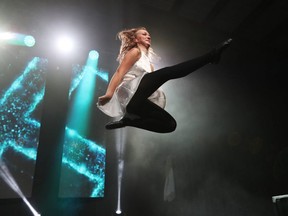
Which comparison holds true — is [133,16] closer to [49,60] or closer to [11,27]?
[49,60]

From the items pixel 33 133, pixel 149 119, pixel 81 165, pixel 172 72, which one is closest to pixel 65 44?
pixel 33 133

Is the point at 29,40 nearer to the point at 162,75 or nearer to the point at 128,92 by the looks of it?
the point at 128,92

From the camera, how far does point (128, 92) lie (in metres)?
1.79

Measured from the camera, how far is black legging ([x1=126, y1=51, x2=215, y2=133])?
1.65 m

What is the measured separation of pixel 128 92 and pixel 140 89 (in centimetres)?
13

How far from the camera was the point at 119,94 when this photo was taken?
183 cm

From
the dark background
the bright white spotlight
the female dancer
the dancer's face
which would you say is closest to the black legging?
the female dancer

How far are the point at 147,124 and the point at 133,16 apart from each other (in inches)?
126

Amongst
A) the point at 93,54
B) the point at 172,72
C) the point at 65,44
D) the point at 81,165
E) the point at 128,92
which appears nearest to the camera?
the point at 172,72

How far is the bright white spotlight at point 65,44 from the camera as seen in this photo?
469 cm

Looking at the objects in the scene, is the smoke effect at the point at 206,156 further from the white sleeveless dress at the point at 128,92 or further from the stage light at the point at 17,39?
the white sleeveless dress at the point at 128,92

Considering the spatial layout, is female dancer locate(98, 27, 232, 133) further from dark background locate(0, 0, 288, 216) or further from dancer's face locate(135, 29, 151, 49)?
dark background locate(0, 0, 288, 216)

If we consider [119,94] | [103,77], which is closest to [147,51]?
[119,94]

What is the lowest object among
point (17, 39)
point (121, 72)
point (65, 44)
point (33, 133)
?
point (121, 72)
